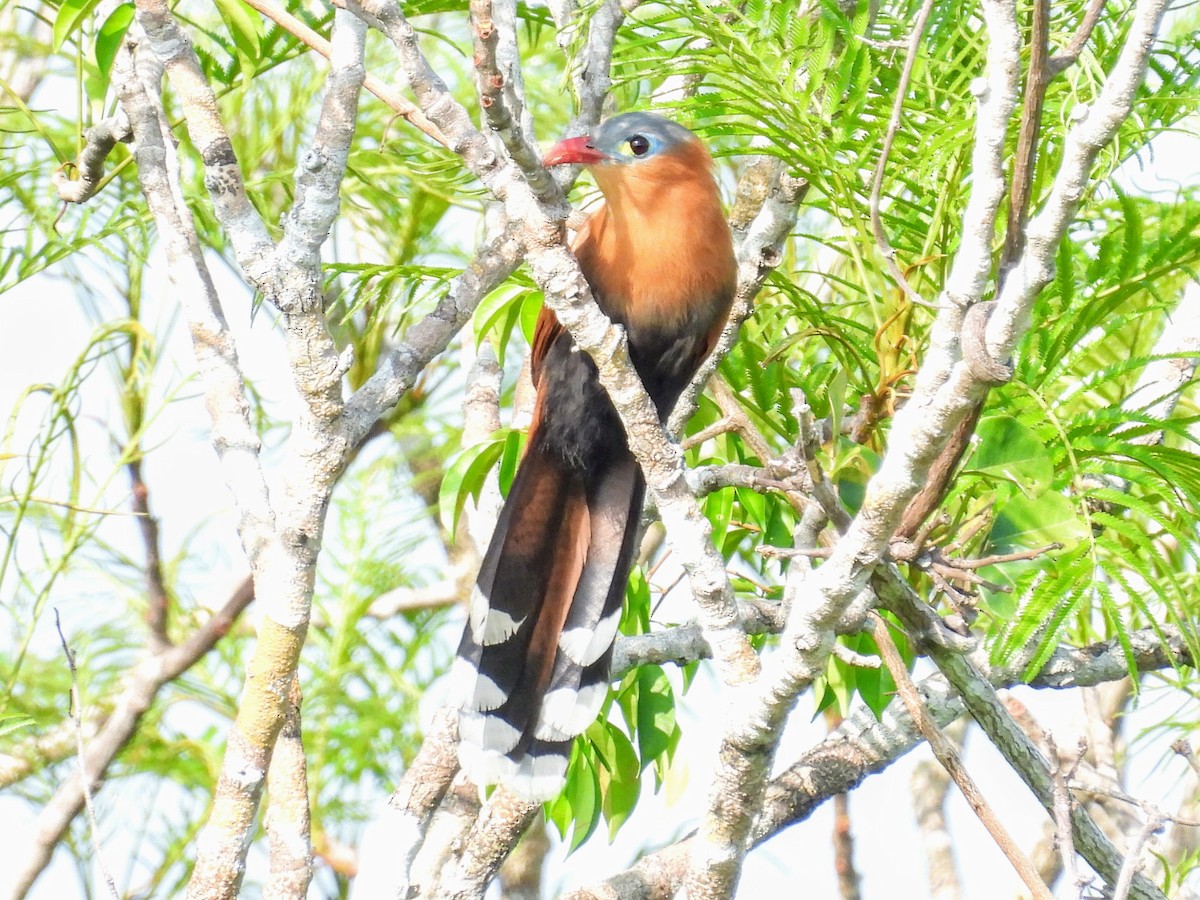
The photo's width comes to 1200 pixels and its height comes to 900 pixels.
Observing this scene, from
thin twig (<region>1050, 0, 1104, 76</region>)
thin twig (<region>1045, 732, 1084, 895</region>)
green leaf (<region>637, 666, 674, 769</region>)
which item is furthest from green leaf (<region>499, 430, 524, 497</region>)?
thin twig (<region>1050, 0, 1104, 76</region>)

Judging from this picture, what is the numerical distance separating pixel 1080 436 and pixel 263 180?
188 centimetres

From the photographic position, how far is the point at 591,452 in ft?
11.2

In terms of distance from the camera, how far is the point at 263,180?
321 centimetres

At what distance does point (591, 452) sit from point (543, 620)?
1.47 feet

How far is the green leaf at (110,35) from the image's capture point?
8.50 feet

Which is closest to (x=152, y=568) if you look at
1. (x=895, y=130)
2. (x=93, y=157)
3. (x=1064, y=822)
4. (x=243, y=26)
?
(x=93, y=157)

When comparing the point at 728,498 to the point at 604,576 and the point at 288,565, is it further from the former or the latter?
the point at 288,565

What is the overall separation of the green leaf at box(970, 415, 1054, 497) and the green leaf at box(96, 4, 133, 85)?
1.71 m

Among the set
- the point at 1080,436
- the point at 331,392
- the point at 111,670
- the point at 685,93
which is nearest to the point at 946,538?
the point at 1080,436

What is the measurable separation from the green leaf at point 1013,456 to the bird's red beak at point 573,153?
123cm

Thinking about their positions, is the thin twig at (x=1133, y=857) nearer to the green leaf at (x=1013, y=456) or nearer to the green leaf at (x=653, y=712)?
the green leaf at (x=1013, y=456)

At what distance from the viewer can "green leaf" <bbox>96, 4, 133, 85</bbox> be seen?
259 cm

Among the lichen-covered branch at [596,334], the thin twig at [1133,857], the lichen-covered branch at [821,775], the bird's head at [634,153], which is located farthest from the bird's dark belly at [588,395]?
the thin twig at [1133,857]

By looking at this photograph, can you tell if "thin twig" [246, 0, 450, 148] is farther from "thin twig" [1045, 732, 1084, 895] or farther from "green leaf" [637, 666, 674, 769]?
"thin twig" [1045, 732, 1084, 895]
